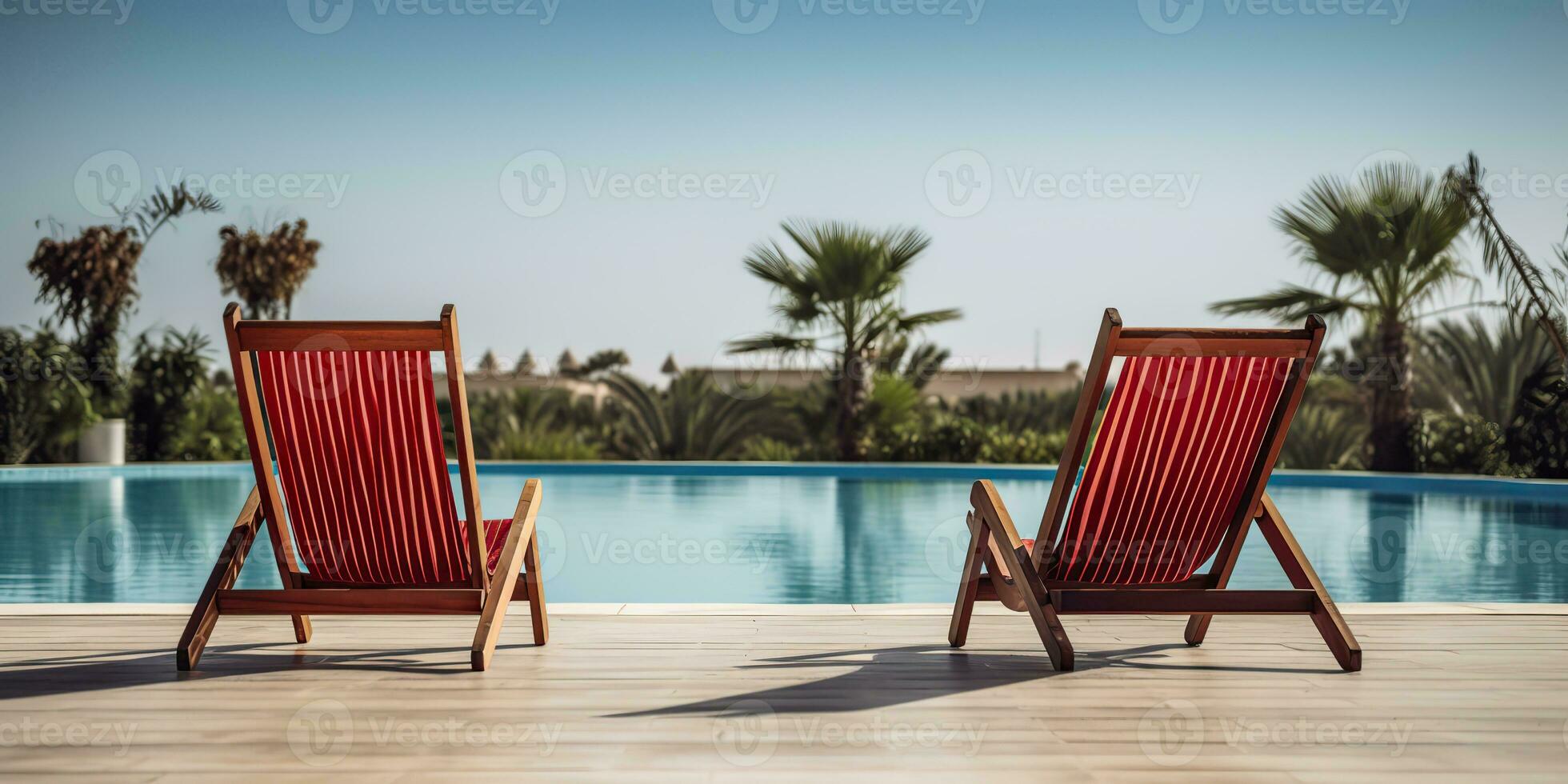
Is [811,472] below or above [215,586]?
below

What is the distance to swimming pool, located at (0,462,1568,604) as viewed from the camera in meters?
6.02

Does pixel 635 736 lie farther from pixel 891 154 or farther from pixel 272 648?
pixel 891 154

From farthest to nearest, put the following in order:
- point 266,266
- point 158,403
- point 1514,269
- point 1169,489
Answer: point 266,266
point 158,403
point 1514,269
point 1169,489

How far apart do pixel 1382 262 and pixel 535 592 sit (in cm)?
1369

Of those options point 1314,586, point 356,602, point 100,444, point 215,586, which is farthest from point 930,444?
point 215,586

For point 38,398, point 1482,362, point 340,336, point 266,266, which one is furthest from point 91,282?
point 1482,362

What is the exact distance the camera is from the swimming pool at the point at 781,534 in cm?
602

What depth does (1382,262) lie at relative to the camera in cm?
1420

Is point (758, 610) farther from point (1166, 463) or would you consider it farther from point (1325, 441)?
point (1325, 441)

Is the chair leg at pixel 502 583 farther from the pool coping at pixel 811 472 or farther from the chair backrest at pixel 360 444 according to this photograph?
the pool coping at pixel 811 472

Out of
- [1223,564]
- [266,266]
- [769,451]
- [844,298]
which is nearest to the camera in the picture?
[1223,564]

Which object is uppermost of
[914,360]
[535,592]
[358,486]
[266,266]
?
[266,266]

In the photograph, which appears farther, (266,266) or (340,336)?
(266,266)

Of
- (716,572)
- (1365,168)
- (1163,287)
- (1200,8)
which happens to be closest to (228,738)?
(716,572)
